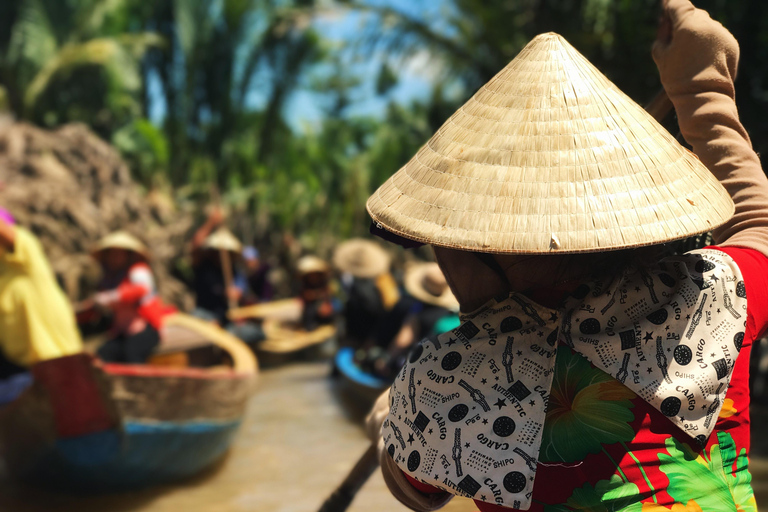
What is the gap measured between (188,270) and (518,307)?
9873 mm

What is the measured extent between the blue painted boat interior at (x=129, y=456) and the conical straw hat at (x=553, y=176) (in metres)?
3.94

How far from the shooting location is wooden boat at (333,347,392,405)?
6.50m

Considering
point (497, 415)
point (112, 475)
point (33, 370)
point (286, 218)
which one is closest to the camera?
point (497, 415)

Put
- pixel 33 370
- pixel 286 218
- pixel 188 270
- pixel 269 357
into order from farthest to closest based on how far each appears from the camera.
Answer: pixel 286 218
pixel 188 270
pixel 269 357
pixel 33 370

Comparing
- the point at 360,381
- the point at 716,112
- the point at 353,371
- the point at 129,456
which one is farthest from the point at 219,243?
the point at 716,112

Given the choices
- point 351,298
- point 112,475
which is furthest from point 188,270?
point 112,475

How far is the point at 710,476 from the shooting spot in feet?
3.52

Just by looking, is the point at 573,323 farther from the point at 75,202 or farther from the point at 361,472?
the point at 75,202

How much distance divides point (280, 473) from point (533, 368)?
5132 millimetres

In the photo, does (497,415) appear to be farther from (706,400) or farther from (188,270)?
(188,270)

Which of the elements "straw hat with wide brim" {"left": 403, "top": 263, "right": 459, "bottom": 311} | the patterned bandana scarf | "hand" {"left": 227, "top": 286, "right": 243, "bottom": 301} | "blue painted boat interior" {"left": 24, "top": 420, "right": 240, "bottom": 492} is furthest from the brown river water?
the patterned bandana scarf

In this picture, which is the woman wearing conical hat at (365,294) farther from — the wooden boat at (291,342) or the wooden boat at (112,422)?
the wooden boat at (112,422)

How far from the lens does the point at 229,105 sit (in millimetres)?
13781

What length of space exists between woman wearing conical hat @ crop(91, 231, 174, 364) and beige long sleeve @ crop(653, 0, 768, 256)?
166 inches
